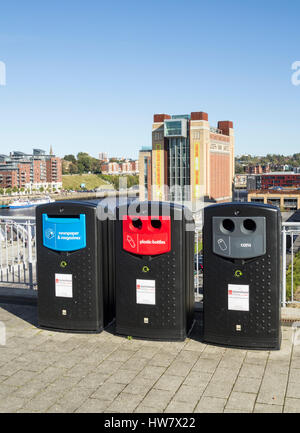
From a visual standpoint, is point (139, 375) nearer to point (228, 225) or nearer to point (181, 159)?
point (228, 225)

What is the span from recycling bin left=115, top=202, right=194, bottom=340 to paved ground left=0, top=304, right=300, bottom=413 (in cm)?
18

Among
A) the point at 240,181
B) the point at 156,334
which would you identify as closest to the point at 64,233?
the point at 156,334

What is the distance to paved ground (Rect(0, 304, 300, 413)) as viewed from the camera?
10.9ft

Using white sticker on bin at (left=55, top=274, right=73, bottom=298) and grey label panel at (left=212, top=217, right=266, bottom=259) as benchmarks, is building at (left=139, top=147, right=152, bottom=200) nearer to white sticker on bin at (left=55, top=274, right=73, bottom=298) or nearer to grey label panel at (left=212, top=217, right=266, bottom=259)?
white sticker on bin at (left=55, top=274, right=73, bottom=298)

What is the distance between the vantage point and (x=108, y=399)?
341cm

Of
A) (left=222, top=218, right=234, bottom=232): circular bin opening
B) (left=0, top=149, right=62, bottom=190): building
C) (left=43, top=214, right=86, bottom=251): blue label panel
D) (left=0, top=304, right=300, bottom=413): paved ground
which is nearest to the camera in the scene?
(left=0, top=304, right=300, bottom=413): paved ground

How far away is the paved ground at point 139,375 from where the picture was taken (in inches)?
131

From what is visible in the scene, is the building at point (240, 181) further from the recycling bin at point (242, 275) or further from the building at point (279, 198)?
the recycling bin at point (242, 275)

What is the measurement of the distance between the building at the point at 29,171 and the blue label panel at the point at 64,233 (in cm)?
13643

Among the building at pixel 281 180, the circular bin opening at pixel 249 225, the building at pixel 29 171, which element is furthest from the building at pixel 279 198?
the circular bin opening at pixel 249 225

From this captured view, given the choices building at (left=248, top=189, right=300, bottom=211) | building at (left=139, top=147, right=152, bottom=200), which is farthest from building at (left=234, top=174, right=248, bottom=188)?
building at (left=139, top=147, right=152, bottom=200)
